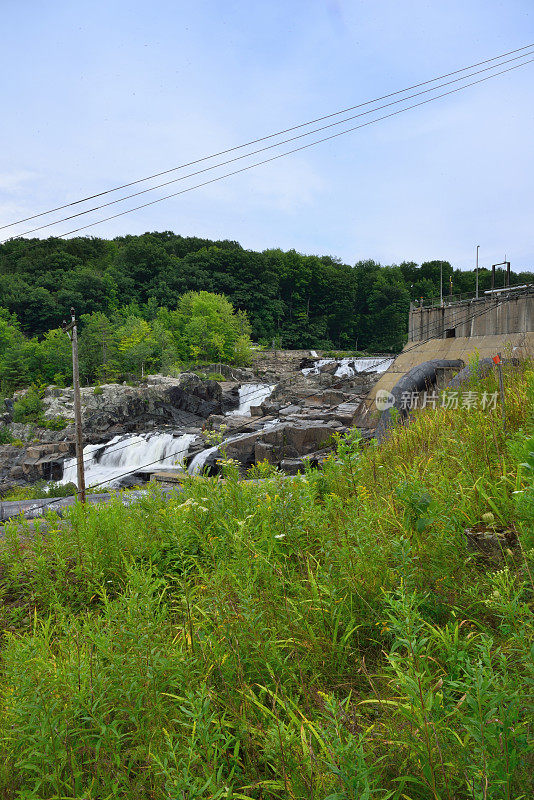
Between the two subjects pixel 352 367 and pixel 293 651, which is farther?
pixel 352 367

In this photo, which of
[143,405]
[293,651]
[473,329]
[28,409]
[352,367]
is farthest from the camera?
[352,367]

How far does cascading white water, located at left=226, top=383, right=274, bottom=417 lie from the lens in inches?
1393

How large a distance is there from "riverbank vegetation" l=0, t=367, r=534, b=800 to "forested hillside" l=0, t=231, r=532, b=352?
58668mm

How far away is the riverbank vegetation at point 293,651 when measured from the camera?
1378 mm

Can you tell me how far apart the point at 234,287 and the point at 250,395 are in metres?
35.6

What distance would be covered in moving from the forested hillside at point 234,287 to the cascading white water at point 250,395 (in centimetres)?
2447

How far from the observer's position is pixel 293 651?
219 centimetres

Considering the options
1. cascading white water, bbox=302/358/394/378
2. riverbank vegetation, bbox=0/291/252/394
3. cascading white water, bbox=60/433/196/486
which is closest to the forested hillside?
riverbank vegetation, bbox=0/291/252/394

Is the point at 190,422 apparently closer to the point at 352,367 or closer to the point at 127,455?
the point at 127,455

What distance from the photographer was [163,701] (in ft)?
6.40

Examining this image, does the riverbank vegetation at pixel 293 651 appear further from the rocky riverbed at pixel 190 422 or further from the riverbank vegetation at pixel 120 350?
the riverbank vegetation at pixel 120 350

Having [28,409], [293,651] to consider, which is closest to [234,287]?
[28,409]

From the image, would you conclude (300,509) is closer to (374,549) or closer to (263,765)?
(374,549)

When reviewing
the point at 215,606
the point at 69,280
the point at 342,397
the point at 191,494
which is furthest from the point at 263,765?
the point at 69,280
